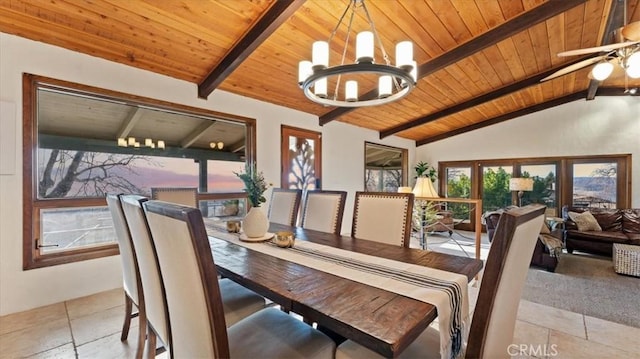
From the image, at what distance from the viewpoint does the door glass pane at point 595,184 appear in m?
5.30

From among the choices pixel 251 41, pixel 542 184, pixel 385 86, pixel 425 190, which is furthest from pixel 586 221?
pixel 251 41

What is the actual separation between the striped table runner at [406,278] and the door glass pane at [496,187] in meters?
6.38

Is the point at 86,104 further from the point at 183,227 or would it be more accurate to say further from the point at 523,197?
the point at 523,197

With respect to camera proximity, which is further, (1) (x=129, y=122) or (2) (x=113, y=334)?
(1) (x=129, y=122)

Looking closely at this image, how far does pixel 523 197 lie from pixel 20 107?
8.32 meters

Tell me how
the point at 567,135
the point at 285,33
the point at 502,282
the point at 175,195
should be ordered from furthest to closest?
the point at 567,135 → the point at 285,33 → the point at 175,195 → the point at 502,282

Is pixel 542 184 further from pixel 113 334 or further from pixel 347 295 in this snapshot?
pixel 113 334

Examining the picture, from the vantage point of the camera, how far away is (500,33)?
292cm

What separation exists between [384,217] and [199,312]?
5.05 feet

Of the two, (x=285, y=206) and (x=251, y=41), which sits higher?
(x=251, y=41)

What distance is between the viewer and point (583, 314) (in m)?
2.45

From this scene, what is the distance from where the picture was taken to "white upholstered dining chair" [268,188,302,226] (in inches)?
108

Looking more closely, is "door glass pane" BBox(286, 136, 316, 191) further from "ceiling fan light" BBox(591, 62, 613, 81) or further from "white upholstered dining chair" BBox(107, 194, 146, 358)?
"ceiling fan light" BBox(591, 62, 613, 81)

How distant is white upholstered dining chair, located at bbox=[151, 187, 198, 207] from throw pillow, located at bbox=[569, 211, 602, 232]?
18.9 ft
